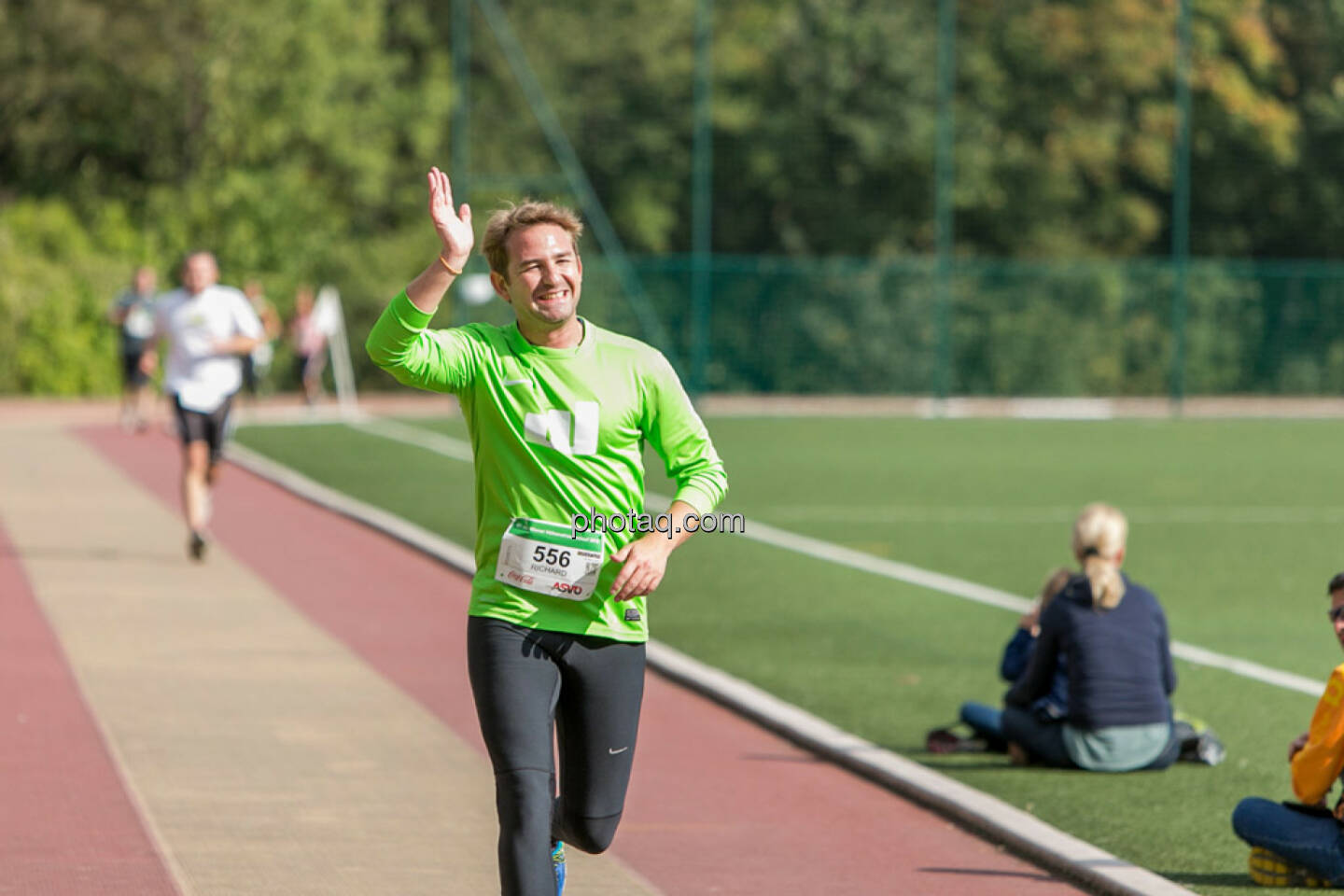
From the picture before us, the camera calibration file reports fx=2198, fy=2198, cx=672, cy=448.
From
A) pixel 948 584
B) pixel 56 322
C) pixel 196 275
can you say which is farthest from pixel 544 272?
pixel 56 322

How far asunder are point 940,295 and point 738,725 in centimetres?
3034

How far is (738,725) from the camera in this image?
360 inches

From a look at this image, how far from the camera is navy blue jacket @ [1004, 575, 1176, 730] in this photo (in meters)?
7.86

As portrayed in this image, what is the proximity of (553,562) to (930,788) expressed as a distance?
2.97m

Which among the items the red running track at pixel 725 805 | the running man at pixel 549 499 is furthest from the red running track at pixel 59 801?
the running man at pixel 549 499

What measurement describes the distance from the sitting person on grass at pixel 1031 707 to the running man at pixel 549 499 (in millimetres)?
3204

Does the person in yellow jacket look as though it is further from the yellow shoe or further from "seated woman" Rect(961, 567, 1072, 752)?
"seated woman" Rect(961, 567, 1072, 752)

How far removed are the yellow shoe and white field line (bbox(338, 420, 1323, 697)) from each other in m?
3.78

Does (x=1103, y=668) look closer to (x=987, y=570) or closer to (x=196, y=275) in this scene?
(x=987, y=570)

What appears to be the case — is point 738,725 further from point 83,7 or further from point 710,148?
point 83,7

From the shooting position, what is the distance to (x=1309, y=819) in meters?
6.38

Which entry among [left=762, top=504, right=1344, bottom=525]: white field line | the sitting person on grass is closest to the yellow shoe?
the sitting person on grass

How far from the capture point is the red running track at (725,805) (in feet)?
21.7

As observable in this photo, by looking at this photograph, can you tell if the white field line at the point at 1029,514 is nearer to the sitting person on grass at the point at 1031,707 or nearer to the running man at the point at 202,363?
the running man at the point at 202,363
